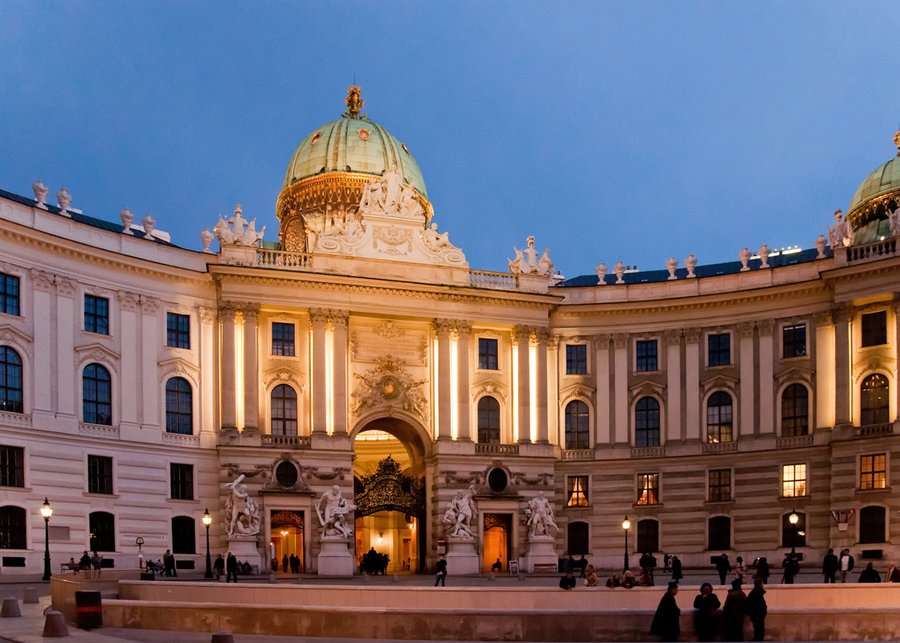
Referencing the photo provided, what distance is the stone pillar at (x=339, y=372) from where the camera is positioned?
204ft

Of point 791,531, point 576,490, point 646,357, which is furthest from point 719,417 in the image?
point 576,490

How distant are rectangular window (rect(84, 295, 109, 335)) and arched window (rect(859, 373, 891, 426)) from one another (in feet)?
133

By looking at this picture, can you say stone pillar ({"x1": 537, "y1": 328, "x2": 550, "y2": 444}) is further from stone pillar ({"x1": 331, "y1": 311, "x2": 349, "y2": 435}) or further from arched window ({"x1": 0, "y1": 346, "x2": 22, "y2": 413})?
arched window ({"x1": 0, "y1": 346, "x2": 22, "y2": 413})

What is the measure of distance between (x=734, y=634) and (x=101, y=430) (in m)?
38.4

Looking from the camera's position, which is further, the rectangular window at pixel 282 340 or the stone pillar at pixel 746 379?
the stone pillar at pixel 746 379

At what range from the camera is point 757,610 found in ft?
84.2

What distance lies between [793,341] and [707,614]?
134 ft

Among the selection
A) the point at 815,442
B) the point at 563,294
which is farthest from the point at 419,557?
the point at 815,442

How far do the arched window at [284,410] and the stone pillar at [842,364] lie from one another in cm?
3013

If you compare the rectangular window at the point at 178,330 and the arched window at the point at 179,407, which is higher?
the rectangular window at the point at 178,330

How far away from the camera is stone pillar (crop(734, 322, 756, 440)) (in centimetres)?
6456

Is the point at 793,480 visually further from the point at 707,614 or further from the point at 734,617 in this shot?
the point at 707,614

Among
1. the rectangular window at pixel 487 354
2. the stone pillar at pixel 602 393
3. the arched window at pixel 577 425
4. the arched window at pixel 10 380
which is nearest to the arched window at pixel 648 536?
the stone pillar at pixel 602 393

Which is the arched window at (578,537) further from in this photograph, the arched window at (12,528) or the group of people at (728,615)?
the group of people at (728,615)
